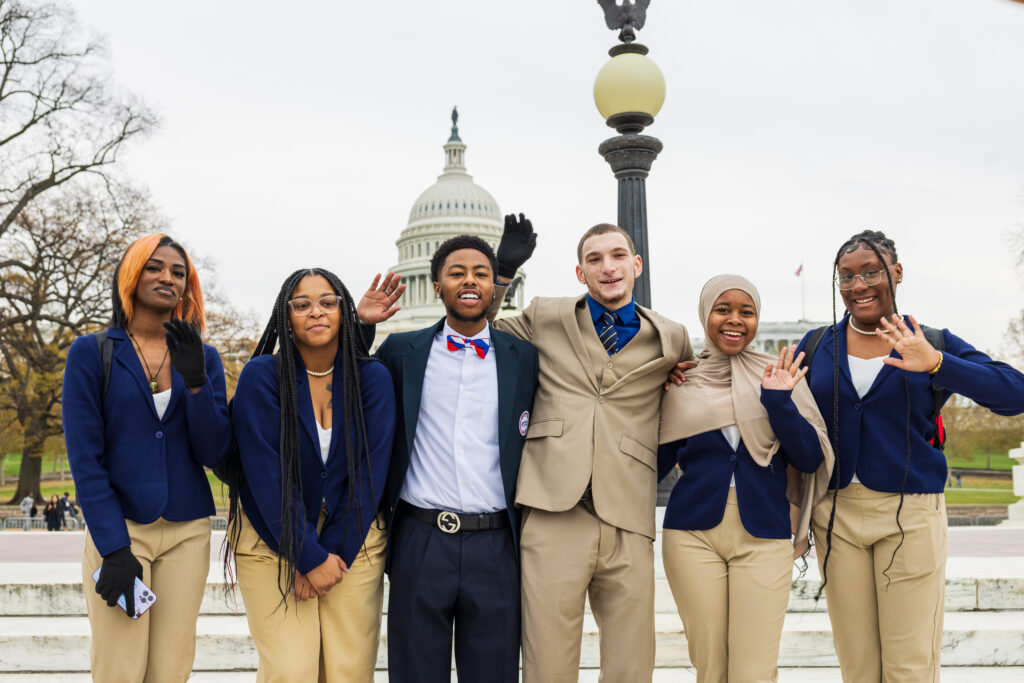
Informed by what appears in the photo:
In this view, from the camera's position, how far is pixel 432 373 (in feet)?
11.8

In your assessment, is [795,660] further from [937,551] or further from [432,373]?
[432,373]

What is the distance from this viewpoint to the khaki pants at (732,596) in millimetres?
3359

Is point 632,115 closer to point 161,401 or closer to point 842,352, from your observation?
point 842,352

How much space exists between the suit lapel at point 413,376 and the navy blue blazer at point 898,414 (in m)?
1.75

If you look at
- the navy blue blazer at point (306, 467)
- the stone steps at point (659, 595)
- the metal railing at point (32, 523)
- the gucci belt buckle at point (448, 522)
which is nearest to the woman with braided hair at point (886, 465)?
the gucci belt buckle at point (448, 522)

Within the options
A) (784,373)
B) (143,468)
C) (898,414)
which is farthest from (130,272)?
(898,414)

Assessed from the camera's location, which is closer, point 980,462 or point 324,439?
point 324,439

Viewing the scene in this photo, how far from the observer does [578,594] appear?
3443 millimetres

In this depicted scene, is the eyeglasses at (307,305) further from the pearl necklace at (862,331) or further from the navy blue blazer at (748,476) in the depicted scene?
the pearl necklace at (862,331)

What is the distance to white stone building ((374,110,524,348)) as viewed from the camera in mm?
77062

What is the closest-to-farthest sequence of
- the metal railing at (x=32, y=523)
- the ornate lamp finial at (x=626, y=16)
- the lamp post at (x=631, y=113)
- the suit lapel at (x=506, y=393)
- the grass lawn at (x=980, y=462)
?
the suit lapel at (x=506, y=393) < the lamp post at (x=631, y=113) < the ornate lamp finial at (x=626, y=16) < the metal railing at (x=32, y=523) < the grass lawn at (x=980, y=462)

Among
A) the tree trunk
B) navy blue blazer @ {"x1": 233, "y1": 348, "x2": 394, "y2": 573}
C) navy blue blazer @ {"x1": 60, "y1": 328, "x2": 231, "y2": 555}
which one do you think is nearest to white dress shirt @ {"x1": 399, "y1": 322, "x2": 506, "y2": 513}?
navy blue blazer @ {"x1": 233, "y1": 348, "x2": 394, "y2": 573}

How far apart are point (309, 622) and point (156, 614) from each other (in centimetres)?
58

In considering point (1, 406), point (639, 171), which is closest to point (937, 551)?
point (639, 171)
